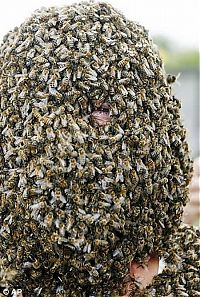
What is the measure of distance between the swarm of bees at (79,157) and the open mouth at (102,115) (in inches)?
0.7

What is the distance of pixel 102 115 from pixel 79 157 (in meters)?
0.19

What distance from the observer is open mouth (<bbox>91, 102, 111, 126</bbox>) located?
2400 millimetres

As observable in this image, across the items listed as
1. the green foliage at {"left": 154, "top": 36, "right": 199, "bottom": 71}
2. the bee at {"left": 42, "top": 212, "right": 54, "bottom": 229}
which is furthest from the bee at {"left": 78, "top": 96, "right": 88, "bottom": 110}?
the green foliage at {"left": 154, "top": 36, "right": 199, "bottom": 71}

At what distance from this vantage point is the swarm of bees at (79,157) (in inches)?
92.3

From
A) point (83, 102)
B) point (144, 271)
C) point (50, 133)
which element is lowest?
point (144, 271)

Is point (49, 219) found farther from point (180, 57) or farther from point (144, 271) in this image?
point (180, 57)

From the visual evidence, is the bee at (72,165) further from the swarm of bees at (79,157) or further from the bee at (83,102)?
the bee at (83,102)

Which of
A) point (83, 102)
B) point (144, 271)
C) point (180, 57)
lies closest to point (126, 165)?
point (83, 102)

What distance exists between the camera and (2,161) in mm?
2402

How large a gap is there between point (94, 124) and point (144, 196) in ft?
1.07

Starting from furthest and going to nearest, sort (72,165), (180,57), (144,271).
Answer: (180,57)
(144,271)
(72,165)

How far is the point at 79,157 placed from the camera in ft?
7.68

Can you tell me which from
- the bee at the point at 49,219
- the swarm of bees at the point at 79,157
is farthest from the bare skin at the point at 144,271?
the bee at the point at 49,219

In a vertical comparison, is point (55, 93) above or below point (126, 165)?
above
